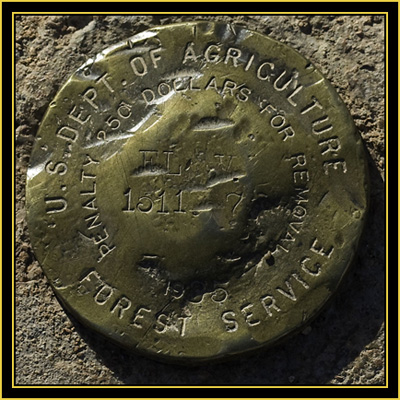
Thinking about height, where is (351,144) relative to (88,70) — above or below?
below

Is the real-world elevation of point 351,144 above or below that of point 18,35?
below

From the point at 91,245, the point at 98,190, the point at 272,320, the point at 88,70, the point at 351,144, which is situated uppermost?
the point at 88,70

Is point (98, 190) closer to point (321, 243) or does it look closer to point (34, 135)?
point (34, 135)

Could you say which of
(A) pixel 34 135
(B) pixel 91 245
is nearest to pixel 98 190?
(B) pixel 91 245

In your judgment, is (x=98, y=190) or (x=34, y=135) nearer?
(x=98, y=190)

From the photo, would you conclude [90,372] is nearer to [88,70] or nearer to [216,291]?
[216,291]

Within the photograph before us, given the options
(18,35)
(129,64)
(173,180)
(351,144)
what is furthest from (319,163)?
(18,35)
